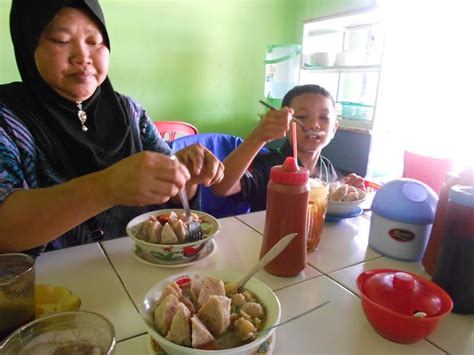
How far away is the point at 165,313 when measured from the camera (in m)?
0.48

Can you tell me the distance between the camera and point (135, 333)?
555 millimetres

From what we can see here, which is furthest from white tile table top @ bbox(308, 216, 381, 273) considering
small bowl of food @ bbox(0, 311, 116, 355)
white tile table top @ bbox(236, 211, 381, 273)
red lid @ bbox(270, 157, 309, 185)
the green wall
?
the green wall

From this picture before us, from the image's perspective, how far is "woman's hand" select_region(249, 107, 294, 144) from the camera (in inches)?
40.3

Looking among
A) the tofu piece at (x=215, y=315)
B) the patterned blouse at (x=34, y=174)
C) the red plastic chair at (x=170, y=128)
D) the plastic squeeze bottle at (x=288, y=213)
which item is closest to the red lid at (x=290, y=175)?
the plastic squeeze bottle at (x=288, y=213)

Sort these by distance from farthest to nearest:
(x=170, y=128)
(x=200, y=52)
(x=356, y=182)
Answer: (x=200, y=52) < (x=170, y=128) < (x=356, y=182)

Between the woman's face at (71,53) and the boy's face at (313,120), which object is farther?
the boy's face at (313,120)

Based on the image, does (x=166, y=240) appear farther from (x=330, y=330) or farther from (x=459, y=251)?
(x=459, y=251)

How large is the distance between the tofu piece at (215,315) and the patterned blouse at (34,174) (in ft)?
1.59

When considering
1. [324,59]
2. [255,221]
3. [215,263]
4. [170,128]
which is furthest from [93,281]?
[324,59]

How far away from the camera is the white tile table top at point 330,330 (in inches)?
21.2

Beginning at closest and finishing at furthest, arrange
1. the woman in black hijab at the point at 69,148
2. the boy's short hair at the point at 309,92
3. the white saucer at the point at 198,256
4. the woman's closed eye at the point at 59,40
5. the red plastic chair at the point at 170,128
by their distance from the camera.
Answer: the woman in black hijab at the point at 69,148 → the white saucer at the point at 198,256 → the woman's closed eye at the point at 59,40 → the boy's short hair at the point at 309,92 → the red plastic chair at the point at 170,128

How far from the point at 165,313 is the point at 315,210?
438 millimetres

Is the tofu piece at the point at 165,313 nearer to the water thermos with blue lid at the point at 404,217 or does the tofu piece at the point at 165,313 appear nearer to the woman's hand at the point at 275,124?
the water thermos with blue lid at the point at 404,217

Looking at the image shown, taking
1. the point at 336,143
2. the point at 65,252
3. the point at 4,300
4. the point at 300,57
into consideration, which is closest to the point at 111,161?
the point at 65,252
